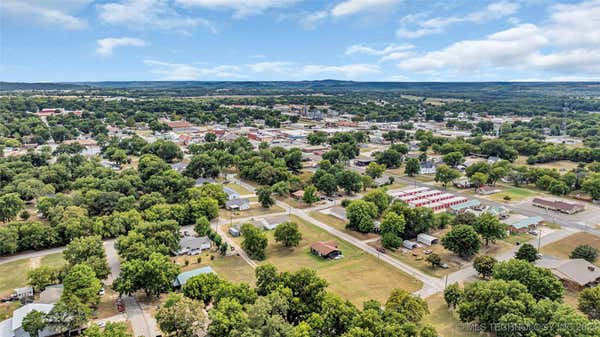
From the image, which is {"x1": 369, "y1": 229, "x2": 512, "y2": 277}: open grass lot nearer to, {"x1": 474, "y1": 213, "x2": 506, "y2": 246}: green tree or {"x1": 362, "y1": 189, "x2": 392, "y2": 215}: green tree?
{"x1": 474, "y1": 213, "x2": 506, "y2": 246}: green tree

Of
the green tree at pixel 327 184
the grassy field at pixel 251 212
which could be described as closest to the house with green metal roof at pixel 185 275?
the grassy field at pixel 251 212

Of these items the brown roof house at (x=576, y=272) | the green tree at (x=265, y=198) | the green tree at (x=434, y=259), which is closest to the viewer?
the brown roof house at (x=576, y=272)

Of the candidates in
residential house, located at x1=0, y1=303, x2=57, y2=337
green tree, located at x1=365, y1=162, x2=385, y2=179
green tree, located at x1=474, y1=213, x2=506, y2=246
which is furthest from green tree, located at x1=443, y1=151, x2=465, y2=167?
residential house, located at x1=0, y1=303, x2=57, y2=337

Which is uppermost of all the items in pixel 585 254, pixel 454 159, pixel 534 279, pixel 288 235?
pixel 534 279

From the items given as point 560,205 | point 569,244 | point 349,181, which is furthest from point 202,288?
point 560,205

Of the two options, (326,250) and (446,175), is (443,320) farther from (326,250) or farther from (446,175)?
(446,175)

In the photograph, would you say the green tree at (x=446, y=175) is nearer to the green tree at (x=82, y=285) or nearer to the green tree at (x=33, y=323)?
the green tree at (x=82, y=285)
